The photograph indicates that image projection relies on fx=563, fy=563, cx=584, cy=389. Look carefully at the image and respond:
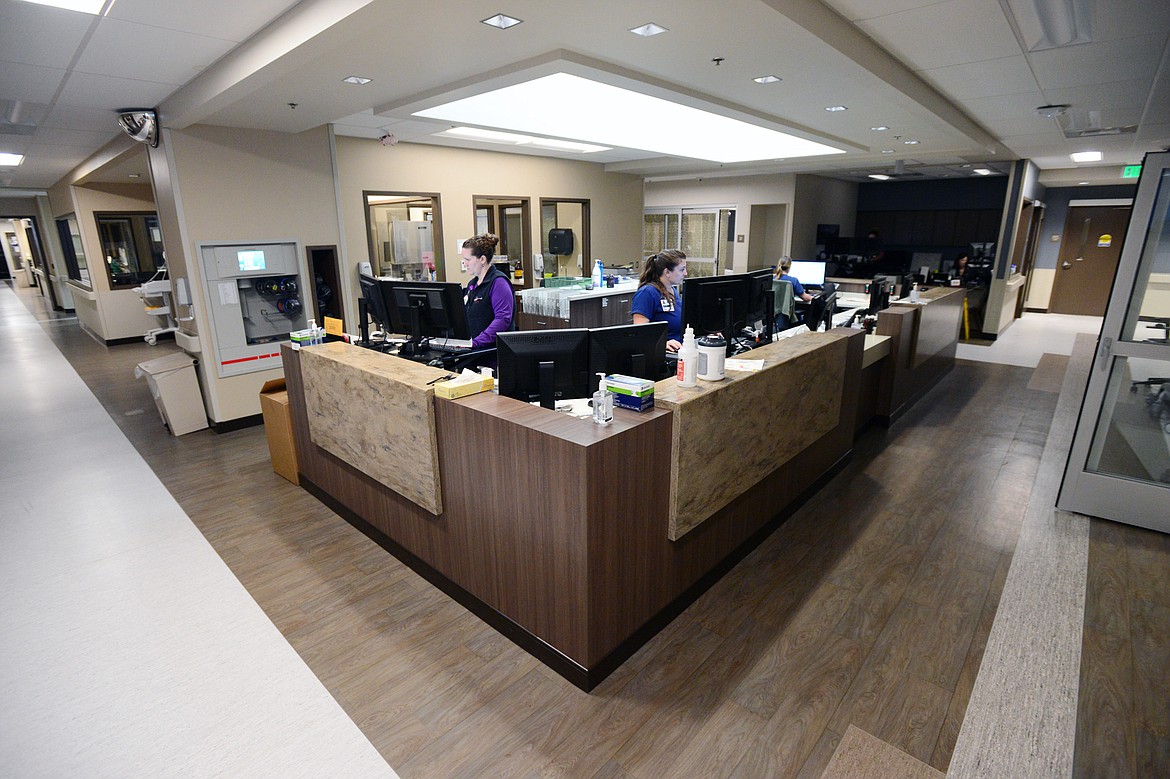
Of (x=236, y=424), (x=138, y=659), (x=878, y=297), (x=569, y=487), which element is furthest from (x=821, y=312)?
(x=236, y=424)

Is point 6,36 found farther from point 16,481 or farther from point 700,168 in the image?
point 700,168

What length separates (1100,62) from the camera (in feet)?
11.4

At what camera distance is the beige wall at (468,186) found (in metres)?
5.92

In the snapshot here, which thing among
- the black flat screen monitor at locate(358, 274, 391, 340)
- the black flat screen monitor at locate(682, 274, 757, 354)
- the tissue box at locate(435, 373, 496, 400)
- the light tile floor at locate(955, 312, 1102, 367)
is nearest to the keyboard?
the black flat screen monitor at locate(358, 274, 391, 340)

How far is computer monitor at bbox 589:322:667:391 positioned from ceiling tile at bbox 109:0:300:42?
2108mm

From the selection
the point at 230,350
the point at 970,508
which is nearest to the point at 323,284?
the point at 230,350

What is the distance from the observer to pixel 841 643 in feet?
8.04

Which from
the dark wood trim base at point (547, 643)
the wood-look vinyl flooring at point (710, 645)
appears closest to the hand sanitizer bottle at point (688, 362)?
the dark wood trim base at point (547, 643)

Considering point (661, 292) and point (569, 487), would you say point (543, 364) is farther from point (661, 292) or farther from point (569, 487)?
point (661, 292)

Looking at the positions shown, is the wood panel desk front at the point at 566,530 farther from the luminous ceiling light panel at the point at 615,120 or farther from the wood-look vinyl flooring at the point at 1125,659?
the luminous ceiling light panel at the point at 615,120

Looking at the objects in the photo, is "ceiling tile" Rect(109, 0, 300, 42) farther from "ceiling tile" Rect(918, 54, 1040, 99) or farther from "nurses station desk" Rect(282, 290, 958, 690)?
"ceiling tile" Rect(918, 54, 1040, 99)

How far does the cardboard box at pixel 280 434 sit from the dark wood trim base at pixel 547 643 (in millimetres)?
572

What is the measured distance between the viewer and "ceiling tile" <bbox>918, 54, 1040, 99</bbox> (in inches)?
142

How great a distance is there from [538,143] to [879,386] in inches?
174
